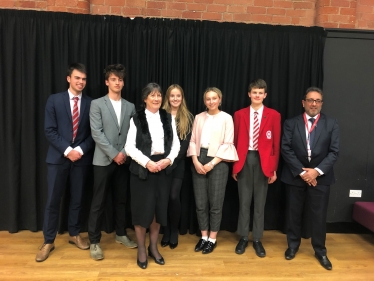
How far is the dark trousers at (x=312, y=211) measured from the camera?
110 inches

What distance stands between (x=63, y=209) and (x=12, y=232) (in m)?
0.64

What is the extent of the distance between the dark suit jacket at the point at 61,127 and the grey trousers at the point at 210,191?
43.9 inches

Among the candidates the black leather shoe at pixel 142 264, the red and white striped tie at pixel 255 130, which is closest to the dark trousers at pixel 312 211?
the red and white striped tie at pixel 255 130

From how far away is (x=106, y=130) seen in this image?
8.92 ft

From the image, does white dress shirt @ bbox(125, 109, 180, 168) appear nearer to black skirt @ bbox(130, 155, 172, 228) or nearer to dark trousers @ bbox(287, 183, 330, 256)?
black skirt @ bbox(130, 155, 172, 228)

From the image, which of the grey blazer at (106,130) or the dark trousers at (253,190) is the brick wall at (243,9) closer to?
the grey blazer at (106,130)

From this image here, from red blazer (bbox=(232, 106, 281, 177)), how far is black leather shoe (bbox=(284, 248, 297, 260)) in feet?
2.54

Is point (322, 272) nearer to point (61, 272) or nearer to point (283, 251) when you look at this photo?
point (283, 251)

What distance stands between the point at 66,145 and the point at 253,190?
189cm

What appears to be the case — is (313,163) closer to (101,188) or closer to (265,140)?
(265,140)

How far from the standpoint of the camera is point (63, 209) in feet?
10.7

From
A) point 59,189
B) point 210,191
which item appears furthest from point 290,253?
point 59,189

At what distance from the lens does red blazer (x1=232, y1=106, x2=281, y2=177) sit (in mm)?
2854

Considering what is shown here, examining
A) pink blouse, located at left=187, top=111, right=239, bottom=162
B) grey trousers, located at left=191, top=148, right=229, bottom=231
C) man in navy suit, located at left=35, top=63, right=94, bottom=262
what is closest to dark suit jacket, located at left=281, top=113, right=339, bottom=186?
pink blouse, located at left=187, top=111, right=239, bottom=162
